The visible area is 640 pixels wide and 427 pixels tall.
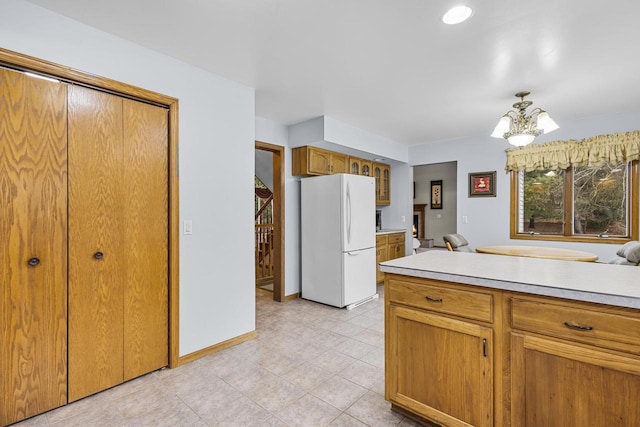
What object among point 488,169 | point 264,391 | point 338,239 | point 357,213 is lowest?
point 264,391

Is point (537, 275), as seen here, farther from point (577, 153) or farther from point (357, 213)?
point (577, 153)

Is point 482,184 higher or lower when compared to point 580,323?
higher

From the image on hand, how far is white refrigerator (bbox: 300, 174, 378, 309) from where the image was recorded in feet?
12.5

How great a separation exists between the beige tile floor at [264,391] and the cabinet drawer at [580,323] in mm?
928

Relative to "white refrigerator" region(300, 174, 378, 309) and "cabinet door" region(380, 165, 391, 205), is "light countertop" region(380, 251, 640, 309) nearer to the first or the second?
"white refrigerator" region(300, 174, 378, 309)

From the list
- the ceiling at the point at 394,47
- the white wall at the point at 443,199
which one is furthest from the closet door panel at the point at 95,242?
the white wall at the point at 443,199

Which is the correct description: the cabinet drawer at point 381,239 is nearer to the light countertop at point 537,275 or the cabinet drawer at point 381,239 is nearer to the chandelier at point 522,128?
the chandelier at point 522,128

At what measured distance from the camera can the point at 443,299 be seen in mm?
1609

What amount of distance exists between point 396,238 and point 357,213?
5.50ft

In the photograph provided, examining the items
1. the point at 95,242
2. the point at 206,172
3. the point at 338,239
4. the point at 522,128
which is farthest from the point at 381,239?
the point at 95,242

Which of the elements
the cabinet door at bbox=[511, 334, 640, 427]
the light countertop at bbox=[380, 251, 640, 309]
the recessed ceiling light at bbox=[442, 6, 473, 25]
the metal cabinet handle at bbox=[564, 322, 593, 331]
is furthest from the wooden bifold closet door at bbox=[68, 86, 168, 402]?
the metal cabinet handle at bbox=[564, 322, 593, 331]

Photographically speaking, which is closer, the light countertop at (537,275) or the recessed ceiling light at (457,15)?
the light countertop at (537,275)

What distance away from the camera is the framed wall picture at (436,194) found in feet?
29.9

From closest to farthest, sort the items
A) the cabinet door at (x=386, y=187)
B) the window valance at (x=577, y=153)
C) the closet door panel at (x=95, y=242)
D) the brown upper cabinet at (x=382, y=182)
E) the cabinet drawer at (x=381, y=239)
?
the closet door panel at (x=95, y=242) < the window valance at (x=577, y=153) < the cabinet drawer at (x=381, y=239) < the brown upper cabinet at (x=382, y=182) < the cabinet door at (x=386, y=187)
